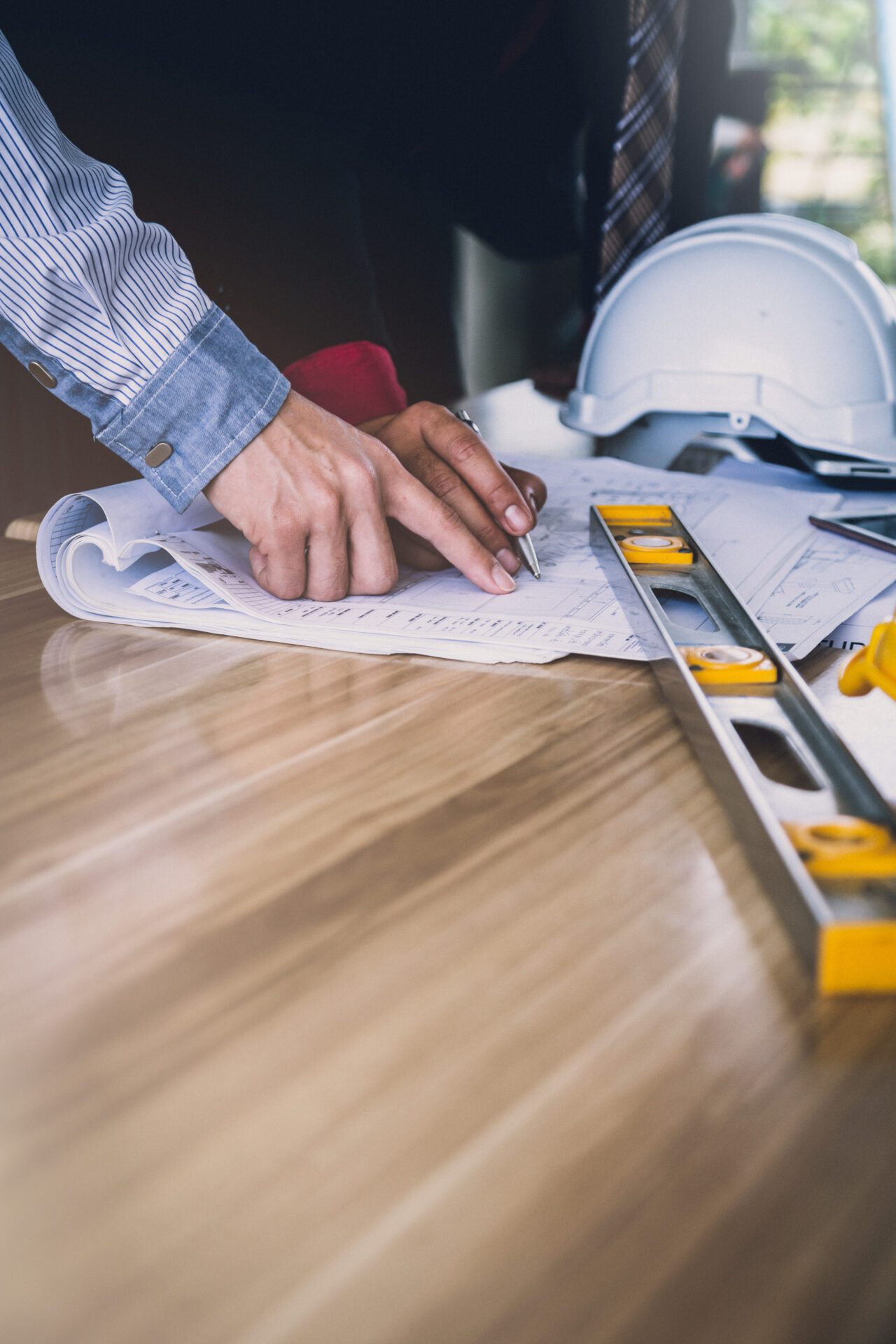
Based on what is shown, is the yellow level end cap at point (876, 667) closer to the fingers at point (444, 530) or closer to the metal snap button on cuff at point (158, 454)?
the fingers at point (444, 530)

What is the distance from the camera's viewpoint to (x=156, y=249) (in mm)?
636

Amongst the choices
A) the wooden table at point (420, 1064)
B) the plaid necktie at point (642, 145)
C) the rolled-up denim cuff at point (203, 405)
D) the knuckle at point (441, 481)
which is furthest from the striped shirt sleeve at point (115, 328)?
the plaid necktie at point (642, 145)

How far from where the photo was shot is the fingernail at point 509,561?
663 mm

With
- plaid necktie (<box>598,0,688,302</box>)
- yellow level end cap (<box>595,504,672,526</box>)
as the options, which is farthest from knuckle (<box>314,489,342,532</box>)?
plaid necktie (<box>598,0,688,302</box>)

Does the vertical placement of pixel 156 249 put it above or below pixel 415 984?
above

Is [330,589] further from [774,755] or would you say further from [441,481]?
[774,755]

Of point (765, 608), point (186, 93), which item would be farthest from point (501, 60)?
point (765, 608)

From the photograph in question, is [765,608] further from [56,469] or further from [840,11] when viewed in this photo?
[840,11]

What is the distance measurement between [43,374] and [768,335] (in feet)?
2.03

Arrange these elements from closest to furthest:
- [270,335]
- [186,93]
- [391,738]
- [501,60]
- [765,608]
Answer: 1. [391,738]
2. [765,608]
3. [186,93]
4. [270,335]
5. [501,60]

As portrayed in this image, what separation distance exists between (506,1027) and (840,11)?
23.3ft

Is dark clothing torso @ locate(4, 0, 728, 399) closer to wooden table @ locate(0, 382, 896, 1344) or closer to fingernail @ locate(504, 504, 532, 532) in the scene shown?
fingernail @ locate(504, 504, 532, 532)

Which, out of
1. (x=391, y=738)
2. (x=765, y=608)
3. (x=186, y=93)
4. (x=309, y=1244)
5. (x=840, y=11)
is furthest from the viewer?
(x=840, y=11)

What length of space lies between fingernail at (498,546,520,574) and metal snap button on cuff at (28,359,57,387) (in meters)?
0.29
